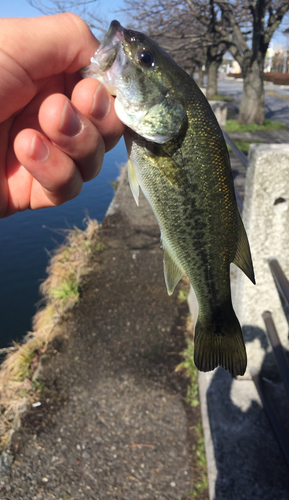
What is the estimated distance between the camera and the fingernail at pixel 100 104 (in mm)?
1587

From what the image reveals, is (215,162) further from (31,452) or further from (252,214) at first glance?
(31,452)

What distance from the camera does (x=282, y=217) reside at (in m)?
2.92

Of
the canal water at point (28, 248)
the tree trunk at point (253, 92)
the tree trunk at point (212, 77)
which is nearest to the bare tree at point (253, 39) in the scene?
the tree trunk at point (253, 92)

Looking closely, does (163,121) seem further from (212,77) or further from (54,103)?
(212,77)

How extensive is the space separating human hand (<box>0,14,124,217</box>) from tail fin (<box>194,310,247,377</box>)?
1037mm

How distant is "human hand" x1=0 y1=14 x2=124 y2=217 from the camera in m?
1.55

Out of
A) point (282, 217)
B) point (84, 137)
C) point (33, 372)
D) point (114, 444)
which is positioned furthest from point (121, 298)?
point (84, 137)

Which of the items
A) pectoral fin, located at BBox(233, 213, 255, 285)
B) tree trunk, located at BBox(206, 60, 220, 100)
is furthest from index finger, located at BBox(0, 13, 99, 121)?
tree trunk, located at BBox(206, 60, 220, 100)

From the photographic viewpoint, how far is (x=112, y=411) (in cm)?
389

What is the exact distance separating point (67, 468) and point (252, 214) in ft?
9.68

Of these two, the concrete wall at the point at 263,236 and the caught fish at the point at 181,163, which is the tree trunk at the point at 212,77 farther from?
the caught fish at the point at 181,163

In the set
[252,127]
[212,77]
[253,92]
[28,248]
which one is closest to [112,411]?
[28,248]

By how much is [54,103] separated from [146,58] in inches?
17.5

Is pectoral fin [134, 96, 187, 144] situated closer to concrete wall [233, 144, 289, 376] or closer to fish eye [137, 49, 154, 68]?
fish eye [137, 49, 154, 68]
